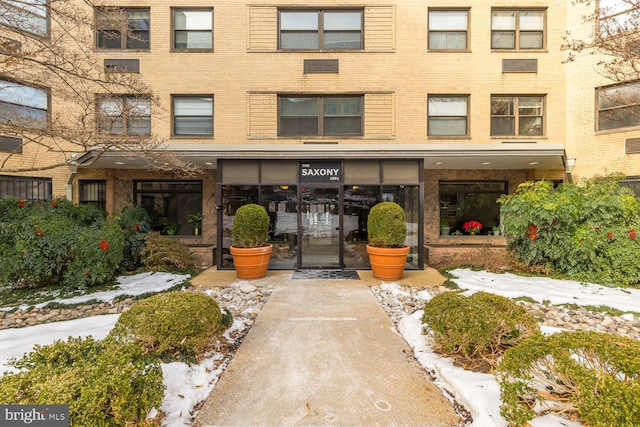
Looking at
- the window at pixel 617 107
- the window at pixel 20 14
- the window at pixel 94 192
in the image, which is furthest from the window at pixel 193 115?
the window at pixel 617 107

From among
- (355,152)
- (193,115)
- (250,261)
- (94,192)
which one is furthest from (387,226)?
(94,192)

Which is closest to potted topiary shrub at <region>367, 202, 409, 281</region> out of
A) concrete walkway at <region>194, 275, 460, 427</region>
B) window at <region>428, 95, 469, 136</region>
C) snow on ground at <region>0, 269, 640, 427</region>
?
snow on ground at <region>0, 269, 640, 427</region>

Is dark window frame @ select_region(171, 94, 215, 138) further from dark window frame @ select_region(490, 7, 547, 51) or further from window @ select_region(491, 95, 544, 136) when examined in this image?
dark window frame @ select_region(490, 7, 547, 51)

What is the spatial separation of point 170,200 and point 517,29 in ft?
48.6

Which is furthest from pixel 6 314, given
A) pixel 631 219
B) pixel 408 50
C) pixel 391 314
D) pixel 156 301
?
pixel 631 219

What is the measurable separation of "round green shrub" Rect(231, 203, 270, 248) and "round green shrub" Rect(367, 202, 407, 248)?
9.96 ft

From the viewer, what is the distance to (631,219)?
731 centimetres

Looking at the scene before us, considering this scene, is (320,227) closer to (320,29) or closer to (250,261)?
(250,261)

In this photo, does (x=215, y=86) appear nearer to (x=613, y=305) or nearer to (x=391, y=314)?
(x=391, y=314)

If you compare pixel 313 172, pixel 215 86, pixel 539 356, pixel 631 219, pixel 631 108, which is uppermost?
pixel 215 86

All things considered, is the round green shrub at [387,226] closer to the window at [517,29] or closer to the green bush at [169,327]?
the green bush at [169,327]

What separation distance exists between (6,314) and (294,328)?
18.6ft

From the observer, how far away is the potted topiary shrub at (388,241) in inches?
288

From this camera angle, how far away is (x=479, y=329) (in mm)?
3459
